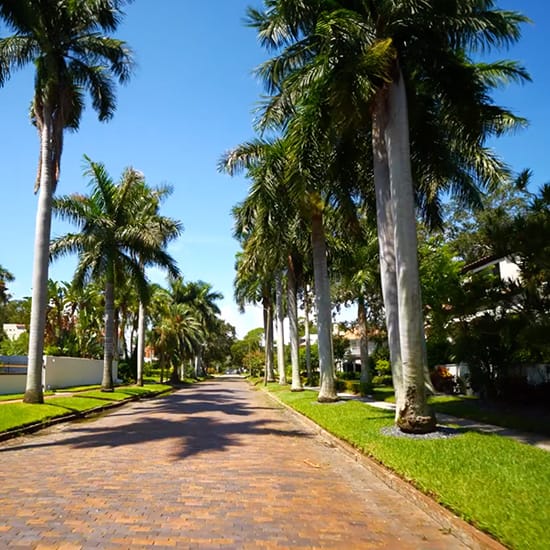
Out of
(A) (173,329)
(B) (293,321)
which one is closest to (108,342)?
(B) (293,321)

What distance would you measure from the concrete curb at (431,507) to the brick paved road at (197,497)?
0.41 feet

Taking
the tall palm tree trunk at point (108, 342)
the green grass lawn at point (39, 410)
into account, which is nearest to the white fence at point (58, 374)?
the tall palm tree trunk at point (108, 342)

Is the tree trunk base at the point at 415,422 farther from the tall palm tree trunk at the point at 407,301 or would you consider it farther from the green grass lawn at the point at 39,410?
the green grass lawn at the point at 39,410

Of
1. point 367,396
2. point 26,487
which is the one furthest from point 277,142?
point 26,487

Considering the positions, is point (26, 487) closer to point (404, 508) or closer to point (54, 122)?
point (404, 508)

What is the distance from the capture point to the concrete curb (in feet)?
17.6

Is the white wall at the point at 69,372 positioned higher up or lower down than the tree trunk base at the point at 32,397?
higher up

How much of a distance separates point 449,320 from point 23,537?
15222 millimetres

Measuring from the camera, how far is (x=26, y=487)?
7.93m

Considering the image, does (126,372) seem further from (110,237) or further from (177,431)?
(177,431)

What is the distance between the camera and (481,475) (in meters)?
7.82

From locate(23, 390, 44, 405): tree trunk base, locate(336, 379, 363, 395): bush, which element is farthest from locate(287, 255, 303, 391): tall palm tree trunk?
locate(23, 390, 44, 405): tree trunk base

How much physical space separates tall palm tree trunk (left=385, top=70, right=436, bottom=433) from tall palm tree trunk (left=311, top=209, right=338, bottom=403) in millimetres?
8926

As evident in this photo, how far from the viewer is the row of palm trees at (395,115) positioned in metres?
11.8
